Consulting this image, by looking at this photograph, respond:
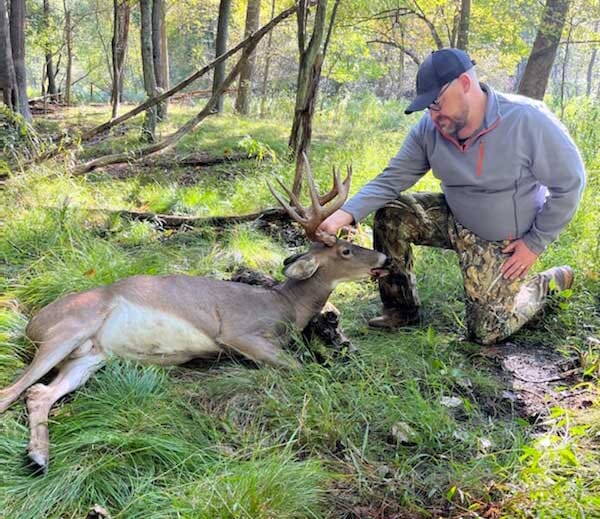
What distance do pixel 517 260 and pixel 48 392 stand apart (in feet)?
9.42

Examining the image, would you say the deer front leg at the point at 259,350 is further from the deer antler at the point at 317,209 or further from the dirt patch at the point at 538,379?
the dirt patch at the point at 538,379

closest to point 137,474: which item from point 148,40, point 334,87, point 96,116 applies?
point 148,40

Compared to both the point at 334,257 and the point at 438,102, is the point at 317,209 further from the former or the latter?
the point at 438,102

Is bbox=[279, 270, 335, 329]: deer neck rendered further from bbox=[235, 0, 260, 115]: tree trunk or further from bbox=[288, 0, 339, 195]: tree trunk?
bbox=[235, 0, 260, 115]: tree trunk

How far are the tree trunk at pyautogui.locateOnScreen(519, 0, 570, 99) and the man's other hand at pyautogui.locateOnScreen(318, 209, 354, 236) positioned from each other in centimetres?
734

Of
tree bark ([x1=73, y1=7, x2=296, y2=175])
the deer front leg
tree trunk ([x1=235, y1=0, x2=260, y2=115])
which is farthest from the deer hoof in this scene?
tree trunk ([x1=235, y1=0, x2=260, y2=115])

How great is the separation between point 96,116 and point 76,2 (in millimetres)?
14310

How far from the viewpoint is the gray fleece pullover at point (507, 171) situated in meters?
3.58

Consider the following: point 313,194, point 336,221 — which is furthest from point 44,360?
point 336,221

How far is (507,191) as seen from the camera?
382 cm

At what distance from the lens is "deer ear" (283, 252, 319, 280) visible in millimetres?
4074

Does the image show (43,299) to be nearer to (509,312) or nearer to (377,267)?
(377,267)

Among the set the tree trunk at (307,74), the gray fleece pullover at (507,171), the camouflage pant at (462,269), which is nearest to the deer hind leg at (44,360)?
the gray fleece pullover at (507,171)

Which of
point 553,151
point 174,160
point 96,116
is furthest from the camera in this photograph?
point 96,116
